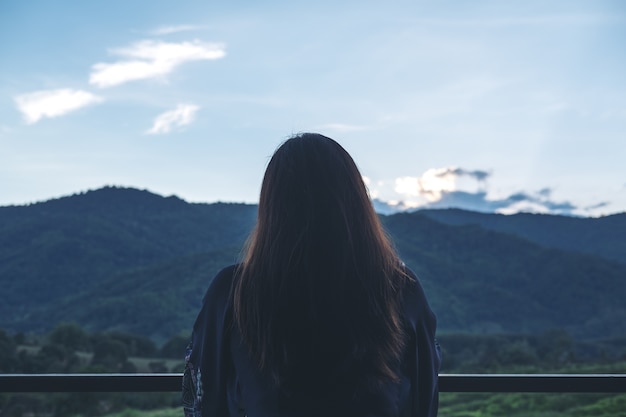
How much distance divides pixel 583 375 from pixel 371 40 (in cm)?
792

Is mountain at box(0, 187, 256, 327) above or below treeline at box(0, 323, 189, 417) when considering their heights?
above

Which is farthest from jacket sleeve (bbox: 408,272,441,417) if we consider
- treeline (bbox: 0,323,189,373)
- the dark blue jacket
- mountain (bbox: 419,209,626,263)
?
mountain (bbox: 419,209,626,263)

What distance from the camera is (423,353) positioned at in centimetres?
146

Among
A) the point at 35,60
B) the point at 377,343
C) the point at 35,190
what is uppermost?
the point at 35,60

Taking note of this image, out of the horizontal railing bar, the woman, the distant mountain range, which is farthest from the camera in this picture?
the distant mountain range

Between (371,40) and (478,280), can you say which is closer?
(371,40)

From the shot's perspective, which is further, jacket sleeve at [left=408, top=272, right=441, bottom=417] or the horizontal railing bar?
the horizontal railing bar

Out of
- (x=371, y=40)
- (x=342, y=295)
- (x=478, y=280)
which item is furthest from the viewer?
(x=478, y=280)

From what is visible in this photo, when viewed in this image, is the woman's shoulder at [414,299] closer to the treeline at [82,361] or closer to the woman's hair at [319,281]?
the woman's hair at [319,281]

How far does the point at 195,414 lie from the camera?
1505 millimetres

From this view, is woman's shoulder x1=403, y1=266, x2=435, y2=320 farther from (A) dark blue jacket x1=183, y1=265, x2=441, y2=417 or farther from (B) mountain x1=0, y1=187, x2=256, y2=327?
(B) mountain x1=0, y1=187, x2=256, y2=327

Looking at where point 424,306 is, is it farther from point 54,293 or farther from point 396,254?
point 54,293

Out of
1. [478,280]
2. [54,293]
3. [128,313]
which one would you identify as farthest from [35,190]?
[478,280]

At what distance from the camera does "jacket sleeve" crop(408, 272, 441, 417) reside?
144cm
